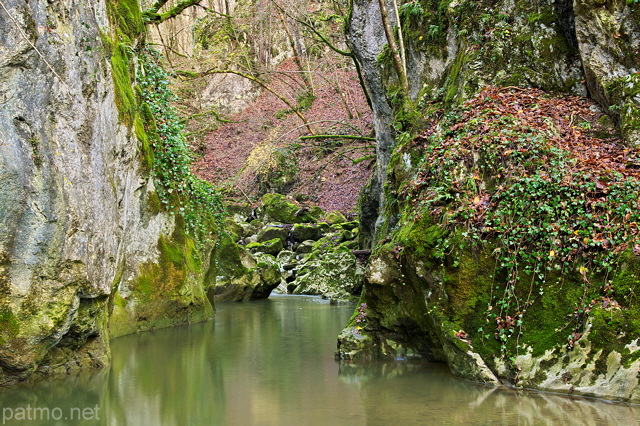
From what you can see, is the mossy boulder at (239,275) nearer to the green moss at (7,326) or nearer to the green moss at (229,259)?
the green moss at (229,259)

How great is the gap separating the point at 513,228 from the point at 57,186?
5.17 metres

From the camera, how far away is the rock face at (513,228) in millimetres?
5562

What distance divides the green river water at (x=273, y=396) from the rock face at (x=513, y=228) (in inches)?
16.5

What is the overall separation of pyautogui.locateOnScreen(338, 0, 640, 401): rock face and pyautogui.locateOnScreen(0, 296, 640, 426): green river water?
16.5 inches

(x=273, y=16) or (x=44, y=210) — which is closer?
(x=44, y=210)

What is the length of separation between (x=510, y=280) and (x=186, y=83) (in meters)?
16.2

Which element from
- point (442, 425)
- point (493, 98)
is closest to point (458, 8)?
point (493, 98)

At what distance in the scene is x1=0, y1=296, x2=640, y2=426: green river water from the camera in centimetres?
506

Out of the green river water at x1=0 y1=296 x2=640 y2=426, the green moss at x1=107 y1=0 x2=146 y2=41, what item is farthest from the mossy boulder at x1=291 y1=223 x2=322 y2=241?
the green river water at x1=0 y1=296 x2=640 y2=426

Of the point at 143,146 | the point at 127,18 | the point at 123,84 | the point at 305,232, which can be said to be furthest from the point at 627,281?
the point at 305,232

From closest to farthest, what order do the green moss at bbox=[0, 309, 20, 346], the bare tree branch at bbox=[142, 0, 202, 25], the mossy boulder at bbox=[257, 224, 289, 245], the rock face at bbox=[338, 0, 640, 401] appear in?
the rock face at bbox=[338, 0, 640, 401] < the green moss at bbox=[0, 309, 20, 346] < the bare tree branch at bbox=[142, 0, 202, 25] < the mossy boulder at bbox=[257, 224, 289, 245]

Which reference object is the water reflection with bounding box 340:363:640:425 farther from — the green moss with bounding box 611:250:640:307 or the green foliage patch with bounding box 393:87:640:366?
the green moss with bounding box 611:250:640:307

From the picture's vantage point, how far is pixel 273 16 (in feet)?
75.4

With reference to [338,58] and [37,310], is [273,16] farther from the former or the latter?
[37,310]
